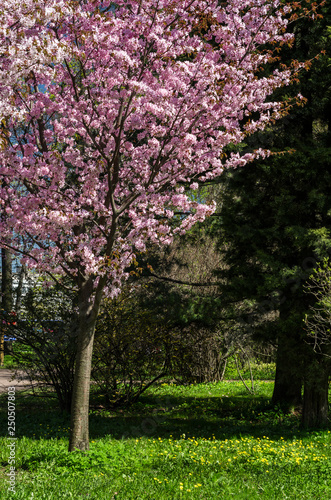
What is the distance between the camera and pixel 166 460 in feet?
18.3

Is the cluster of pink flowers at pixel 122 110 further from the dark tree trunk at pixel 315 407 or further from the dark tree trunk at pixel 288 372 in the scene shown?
the dark tree trunk at pixel 315 407

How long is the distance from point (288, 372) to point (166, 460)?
3.60 metres

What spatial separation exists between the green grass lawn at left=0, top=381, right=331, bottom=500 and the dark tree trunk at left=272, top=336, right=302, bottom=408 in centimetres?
61

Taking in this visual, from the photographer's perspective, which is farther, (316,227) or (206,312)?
(206,312)

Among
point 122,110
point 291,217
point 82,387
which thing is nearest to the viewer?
point 122,110

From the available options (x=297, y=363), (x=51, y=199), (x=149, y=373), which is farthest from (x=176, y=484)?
(x=149, y=373)

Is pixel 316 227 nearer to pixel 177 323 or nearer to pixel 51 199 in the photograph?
pixel 177 323

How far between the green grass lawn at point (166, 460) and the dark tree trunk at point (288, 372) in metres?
0.61

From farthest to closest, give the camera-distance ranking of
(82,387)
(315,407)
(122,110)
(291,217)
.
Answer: (315,407) → (291,217) → (82,387) → (122,110)

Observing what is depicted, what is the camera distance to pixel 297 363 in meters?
8.14

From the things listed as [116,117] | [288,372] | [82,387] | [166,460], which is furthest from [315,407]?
[116,117]

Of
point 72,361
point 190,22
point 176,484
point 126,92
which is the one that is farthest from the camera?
point 72,361

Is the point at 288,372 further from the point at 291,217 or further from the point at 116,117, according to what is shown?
the point at 116,117

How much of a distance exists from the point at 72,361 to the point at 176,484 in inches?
177
